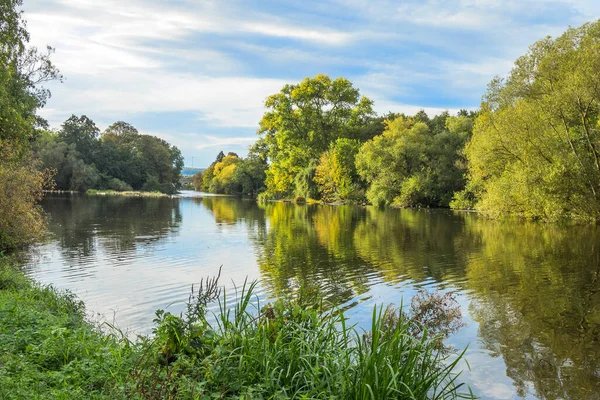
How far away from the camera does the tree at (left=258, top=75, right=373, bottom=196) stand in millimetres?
66812

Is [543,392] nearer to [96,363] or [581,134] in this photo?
[96,363]

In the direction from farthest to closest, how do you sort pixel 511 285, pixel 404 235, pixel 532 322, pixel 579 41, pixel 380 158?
pixel 380 158 < pixel 579 41 < pixel 404 235 < pixel 511 285 < pixel 532 322

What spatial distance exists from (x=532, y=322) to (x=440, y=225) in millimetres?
22364

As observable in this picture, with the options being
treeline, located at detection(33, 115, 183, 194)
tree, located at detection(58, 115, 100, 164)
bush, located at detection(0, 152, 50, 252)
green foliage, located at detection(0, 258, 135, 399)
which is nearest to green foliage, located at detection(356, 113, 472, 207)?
bush, located at detection(0, 152, 50, 252)

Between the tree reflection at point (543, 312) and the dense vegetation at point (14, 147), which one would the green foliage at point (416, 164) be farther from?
the dense vegetation at point (14, 147)

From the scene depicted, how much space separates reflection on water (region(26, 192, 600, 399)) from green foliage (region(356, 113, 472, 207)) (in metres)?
20.9

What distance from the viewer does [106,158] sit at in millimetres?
91312

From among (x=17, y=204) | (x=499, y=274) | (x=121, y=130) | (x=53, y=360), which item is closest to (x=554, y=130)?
(x=499, y=274)

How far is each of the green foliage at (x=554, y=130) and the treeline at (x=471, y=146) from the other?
6 centimetres

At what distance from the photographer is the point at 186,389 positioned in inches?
166


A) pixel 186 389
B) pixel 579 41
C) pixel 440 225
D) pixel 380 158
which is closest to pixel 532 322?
pixel 186 389

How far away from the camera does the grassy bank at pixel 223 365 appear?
14.2 ft

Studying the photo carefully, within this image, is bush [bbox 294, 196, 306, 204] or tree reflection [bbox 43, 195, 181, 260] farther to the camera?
bush [bbox 294, 196, 306, 204]

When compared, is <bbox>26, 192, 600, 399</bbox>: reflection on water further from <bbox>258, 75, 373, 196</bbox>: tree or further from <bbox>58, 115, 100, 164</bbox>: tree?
<bbox>58, 115, 100, 164</bbox>: tree
